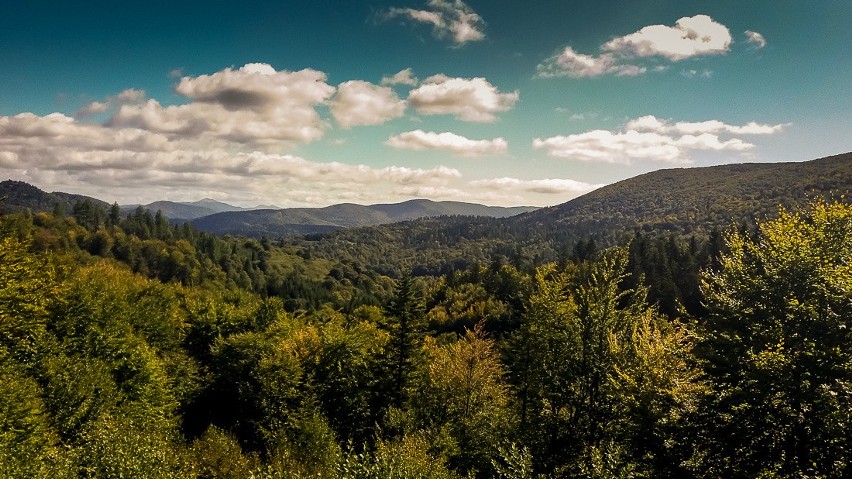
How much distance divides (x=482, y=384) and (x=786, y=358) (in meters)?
26.2

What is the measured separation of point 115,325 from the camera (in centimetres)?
5425

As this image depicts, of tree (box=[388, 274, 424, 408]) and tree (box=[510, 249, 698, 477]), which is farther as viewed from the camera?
tree (box=[388, 274, 424, 408])

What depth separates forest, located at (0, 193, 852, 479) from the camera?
1891 cm

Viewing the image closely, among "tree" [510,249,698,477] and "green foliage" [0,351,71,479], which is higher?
"tree" [510,249,698,477]

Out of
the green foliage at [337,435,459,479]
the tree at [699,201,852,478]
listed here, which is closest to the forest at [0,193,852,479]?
the tree at [699,201,852,478]

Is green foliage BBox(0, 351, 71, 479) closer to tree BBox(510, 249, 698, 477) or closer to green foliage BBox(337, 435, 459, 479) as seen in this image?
green foliage BBox(337, 435, 459, 479)

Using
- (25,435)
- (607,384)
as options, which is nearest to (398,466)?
(607,384)

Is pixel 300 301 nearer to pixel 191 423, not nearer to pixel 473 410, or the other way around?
pixel 191 423

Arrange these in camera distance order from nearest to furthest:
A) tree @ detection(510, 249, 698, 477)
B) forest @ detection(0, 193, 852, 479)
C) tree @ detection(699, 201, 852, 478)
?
1. tree @ detection(699, 201, 852, 478)
2. forest @ detection(0, 193, 852, 479)
3. tree @ detection(510, 249, 698, 477)

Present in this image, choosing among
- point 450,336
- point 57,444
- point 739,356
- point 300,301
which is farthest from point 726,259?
point 300,301

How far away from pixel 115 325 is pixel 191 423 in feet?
51.5

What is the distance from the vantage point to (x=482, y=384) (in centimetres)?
4100

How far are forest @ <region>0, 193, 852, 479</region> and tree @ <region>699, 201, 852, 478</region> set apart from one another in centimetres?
9

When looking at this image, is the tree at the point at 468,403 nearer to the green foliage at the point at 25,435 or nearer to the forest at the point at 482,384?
the forest at the point at 482,384
